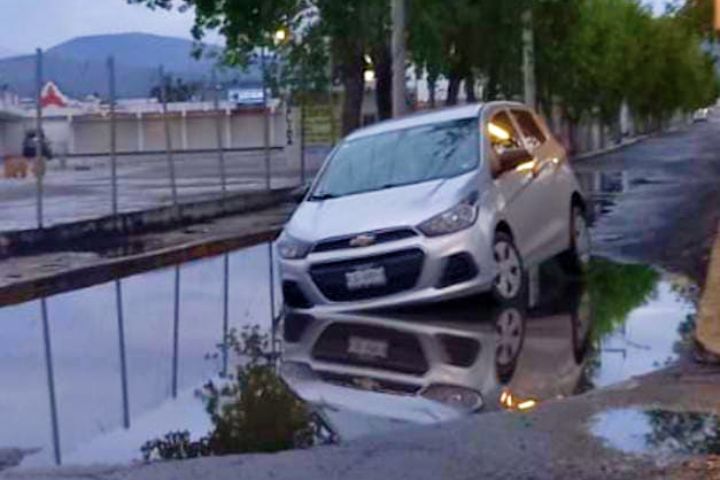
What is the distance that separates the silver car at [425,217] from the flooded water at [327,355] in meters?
0.28

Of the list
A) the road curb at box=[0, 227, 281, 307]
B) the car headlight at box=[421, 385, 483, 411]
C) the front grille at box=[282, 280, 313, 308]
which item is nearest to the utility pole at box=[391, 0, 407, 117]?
the road curb at box=[0, 227, 281, 307]

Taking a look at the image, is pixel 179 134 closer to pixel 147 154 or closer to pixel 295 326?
pixel 147 154

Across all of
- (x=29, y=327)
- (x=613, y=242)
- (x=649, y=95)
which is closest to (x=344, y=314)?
(x=29, y=327)

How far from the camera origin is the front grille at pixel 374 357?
37.7ft

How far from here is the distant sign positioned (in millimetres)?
37000

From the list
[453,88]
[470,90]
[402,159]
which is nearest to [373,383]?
[402,159]

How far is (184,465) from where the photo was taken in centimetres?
857

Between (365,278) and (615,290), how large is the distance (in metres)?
2.87

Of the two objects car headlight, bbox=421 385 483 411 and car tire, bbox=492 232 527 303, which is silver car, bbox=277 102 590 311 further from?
car headlight, bbox=421 385 483 411

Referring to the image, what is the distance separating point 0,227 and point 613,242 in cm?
822

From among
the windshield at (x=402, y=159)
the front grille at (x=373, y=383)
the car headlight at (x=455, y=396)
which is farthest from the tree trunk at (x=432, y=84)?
the car headlight at (x=455, y=396)

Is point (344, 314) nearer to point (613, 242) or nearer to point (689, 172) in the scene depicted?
point (613, 242)

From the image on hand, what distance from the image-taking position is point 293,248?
1430 cm

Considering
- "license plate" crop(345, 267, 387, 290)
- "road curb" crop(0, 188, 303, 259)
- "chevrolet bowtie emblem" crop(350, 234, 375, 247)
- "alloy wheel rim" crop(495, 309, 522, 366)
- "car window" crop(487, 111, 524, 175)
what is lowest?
"road curb" crop(0, 188, 303, 259)
